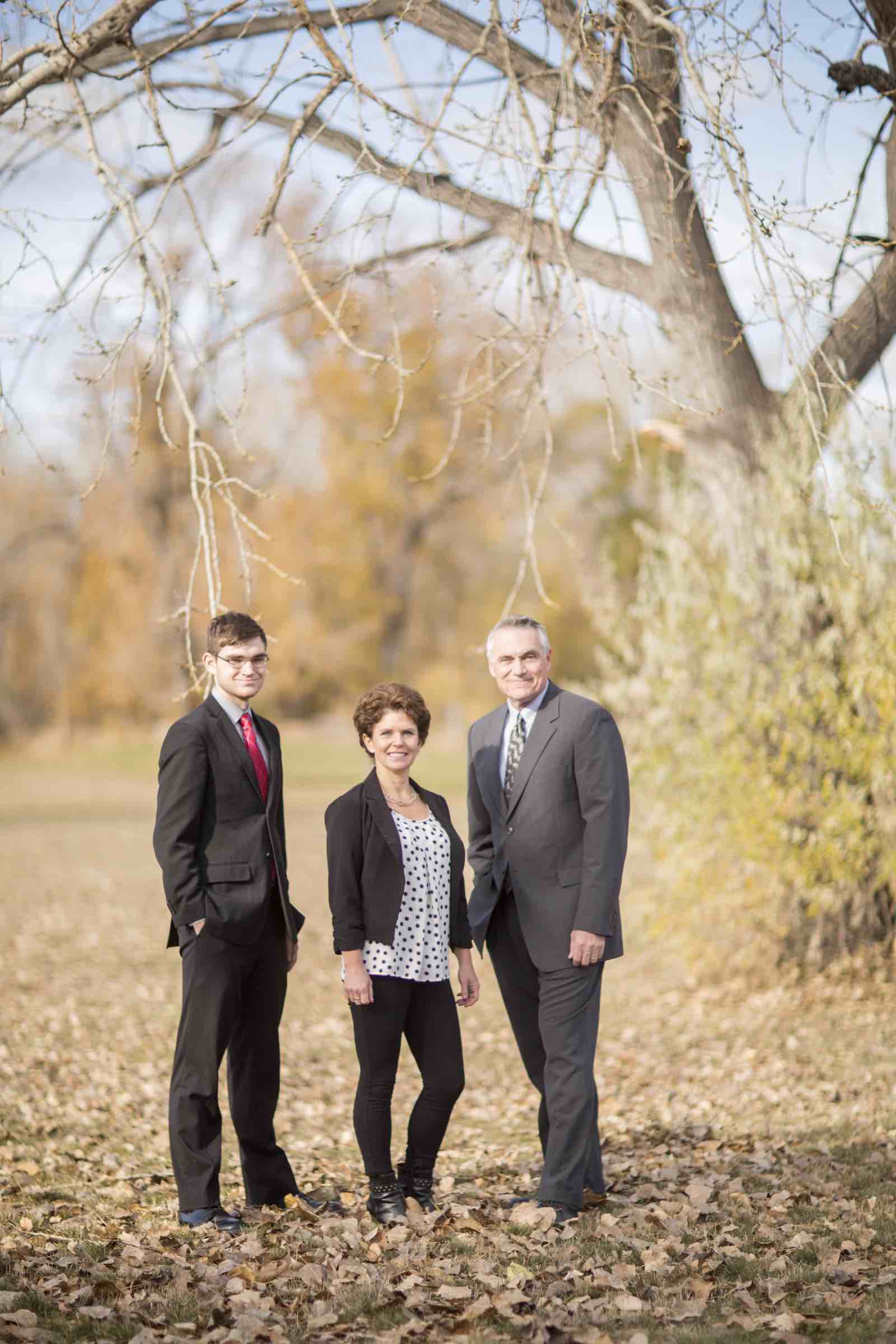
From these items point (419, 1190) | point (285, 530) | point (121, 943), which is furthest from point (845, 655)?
point (285, 530)

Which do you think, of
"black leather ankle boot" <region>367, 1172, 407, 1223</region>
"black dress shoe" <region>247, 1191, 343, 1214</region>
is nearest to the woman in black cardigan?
"black leather ankle boot" <region>367, 1172, 407, 1223</region>

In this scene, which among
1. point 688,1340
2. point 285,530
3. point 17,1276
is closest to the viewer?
point 688,1340

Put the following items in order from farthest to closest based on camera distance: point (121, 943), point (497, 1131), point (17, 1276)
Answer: point (121, 943), point (497, 1131), point (17, 1276)

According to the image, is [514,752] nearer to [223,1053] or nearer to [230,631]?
[230,631]

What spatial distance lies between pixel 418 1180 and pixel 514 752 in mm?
1465

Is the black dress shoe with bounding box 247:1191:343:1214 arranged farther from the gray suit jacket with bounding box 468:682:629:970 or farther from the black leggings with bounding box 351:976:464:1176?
the gray suit jacket with bounding box 468:682:629:970

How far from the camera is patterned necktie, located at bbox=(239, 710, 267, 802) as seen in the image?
171 inches

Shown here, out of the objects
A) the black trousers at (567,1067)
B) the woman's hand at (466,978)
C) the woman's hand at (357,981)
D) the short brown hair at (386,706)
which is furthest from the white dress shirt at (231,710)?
the black trousers at (567,1067)

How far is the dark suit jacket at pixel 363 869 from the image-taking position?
166 inches

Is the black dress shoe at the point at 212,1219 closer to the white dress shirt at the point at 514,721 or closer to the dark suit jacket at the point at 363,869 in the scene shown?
the dark suit jacket at the point at 363,869

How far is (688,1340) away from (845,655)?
5336 millimetres

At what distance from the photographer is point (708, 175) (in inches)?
200

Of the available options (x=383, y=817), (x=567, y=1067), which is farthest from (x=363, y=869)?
(x=567, y=1067)

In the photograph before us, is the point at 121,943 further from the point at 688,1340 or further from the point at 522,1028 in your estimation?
the point at 688,1340
